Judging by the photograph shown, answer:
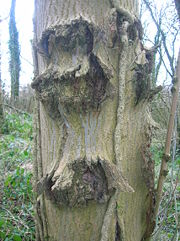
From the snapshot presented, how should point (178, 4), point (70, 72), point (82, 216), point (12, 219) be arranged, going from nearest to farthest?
1. point (70, 72)
2. point (82, 216)
3. point (178, 4)
4. point (12, 219)

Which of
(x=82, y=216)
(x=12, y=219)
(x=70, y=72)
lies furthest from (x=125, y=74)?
(x=12, y=219)

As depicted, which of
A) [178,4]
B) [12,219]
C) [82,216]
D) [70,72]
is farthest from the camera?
[12,219]

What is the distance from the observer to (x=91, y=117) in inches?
42.3

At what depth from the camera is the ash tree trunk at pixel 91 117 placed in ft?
3.35

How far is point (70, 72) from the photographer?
100cm

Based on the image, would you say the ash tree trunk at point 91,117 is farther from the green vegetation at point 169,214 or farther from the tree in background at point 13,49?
the tree in background at point 13,49

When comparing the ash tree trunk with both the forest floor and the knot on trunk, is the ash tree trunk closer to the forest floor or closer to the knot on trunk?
the knot on trunk

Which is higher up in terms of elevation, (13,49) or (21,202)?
(13,49)

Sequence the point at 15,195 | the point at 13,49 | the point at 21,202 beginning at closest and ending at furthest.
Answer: the point at 21,202 < the point at 15,195 < the point at 13,49

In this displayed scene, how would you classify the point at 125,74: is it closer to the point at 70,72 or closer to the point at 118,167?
the point at 70,72

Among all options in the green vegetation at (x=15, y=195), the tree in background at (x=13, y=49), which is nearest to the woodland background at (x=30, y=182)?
the green vegetation at (x=15, y=195)

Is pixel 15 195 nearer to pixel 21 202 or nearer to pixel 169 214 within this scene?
pixel 21 202

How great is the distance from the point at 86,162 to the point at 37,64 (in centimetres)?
57

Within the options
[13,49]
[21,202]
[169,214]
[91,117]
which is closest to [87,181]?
[91,117]
